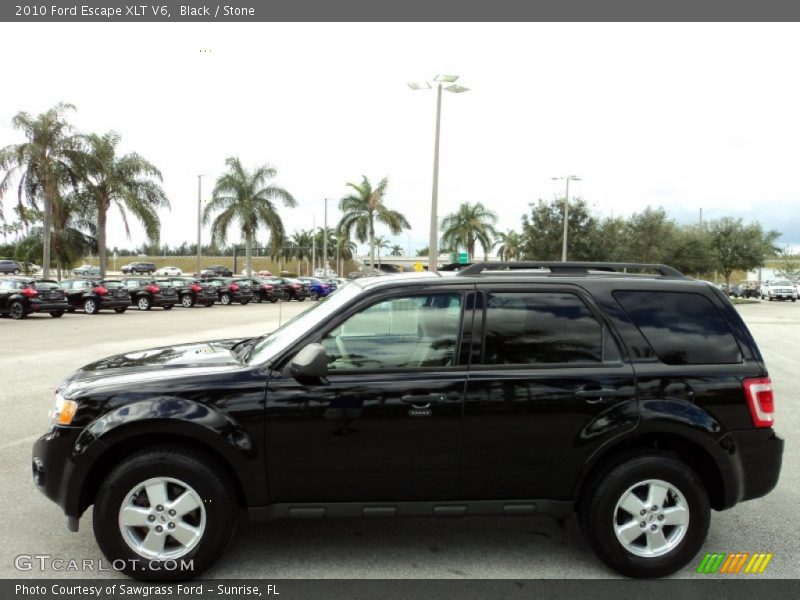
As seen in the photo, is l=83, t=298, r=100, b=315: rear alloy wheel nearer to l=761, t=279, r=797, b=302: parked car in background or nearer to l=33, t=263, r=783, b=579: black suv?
l=33, t=263, r=783, b=579: black suv

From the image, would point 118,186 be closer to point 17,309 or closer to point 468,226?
point 17,309

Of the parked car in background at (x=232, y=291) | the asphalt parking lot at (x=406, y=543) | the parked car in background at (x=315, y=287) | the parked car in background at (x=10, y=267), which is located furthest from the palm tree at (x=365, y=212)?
the asphalt parking lot at (x=406, y=543)

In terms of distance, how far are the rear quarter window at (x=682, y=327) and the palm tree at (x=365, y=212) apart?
135 feet

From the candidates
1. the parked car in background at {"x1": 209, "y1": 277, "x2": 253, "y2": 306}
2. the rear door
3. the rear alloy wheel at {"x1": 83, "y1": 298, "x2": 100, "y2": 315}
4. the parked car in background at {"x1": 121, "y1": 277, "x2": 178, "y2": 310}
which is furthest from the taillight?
the parked car in background at {"x1": 209, "y1": 277, "x2": 253, "y2": 306}

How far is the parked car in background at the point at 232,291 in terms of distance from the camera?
35031 mm

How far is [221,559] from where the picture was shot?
3766 millimetres

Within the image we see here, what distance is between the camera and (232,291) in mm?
35062

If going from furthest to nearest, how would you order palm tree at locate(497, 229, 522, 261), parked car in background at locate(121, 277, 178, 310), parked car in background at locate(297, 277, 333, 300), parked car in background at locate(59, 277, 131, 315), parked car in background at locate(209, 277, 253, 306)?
1. palm tree at locate(497, 229, 522, 261)
2. parked car in background at locate(297, 277, 333, 300)
3. parked car in background at locate(209, 277, 253, 306)
4. parked car in background at locate(121, 277, 178, 310)
5. parked car in background at locate(59, 277, 131, 315)

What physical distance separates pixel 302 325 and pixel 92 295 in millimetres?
23667

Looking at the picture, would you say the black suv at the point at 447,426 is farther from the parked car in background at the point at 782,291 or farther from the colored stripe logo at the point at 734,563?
the parked car in background at the point at 782,291

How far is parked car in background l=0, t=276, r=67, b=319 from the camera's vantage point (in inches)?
837

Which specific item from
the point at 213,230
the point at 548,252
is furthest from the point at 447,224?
the point at 213,230

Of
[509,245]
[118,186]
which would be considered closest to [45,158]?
[118,186]

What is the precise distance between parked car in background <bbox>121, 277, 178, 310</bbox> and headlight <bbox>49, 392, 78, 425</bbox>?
26.1 m
